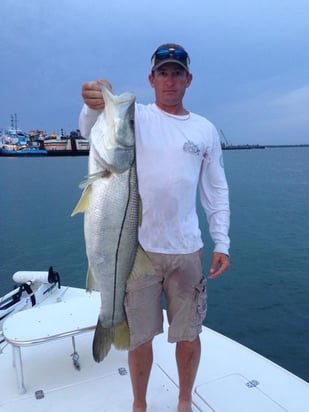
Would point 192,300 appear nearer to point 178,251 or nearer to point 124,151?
point 178,251

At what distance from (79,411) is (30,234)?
41.6ft

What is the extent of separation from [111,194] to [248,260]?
31.9 feet

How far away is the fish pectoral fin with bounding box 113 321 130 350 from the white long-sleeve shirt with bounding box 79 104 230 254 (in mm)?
531

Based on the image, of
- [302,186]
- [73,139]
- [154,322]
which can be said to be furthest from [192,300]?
[73,139]

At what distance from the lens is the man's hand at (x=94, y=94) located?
→ 2.09m

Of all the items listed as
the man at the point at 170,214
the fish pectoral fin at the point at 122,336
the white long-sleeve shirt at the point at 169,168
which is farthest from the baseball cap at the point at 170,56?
the fish pectoral fin at the point at 122,336

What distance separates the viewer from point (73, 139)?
85.2m

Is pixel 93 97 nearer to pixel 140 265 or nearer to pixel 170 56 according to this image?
pixel 170 56

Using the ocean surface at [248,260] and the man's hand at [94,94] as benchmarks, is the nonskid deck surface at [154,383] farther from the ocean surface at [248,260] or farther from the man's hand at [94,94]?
the ocean surface at [248,260]

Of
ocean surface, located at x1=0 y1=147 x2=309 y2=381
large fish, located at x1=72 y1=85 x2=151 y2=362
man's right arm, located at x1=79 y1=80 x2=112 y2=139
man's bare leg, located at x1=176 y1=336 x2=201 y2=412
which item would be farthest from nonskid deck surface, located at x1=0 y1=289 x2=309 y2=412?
ocean surface, located at x1=0 y1=147 x2=309 y2=381

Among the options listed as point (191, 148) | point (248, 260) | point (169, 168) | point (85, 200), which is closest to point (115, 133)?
point (85, 200)

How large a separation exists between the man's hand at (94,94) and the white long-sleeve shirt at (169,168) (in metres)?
0.15

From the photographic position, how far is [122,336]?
2.42m

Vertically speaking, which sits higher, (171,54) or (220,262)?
(171,54)
